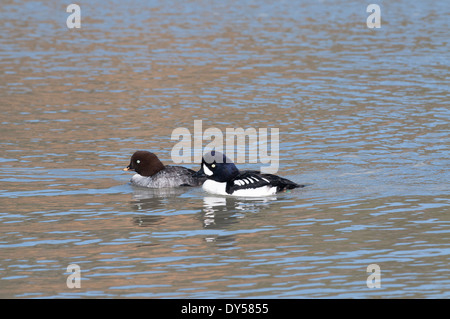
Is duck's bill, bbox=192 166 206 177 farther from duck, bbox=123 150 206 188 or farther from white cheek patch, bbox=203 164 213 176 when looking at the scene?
white cheek patch, bbox=203 164 213 176

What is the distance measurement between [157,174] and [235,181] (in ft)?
5.93

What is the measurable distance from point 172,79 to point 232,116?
20.8 feet

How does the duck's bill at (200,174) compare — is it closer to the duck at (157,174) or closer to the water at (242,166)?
the duck at (157,174)

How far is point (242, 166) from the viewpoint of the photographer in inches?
691

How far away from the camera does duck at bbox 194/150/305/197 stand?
15.0m

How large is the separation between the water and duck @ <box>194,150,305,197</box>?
20cm

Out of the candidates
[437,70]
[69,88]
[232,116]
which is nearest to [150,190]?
[232,116]

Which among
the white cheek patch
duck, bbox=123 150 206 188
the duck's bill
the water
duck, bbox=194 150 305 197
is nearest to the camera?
the water

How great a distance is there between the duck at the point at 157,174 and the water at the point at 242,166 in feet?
0.97

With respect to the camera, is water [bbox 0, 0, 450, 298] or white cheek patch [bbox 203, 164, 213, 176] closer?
water [bbox 0, 0, 450, 298]

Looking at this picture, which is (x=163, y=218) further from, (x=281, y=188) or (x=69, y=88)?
(x=69, y=88)

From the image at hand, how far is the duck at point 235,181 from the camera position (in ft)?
49.2

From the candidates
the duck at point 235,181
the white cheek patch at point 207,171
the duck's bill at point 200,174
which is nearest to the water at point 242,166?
the duck at point 235,181

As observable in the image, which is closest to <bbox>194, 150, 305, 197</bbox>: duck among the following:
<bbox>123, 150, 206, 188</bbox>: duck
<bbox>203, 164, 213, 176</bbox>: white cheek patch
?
<bbox>203, 164, 213, 176</bbox>: white cheek patch
